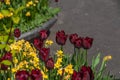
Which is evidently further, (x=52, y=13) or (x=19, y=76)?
(x=52, y=13)

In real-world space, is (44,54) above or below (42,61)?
above

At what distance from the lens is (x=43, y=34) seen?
132 inches

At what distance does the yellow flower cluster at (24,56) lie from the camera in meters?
3.17

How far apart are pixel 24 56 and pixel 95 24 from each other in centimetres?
340

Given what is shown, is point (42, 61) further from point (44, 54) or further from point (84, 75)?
point (84, 75)

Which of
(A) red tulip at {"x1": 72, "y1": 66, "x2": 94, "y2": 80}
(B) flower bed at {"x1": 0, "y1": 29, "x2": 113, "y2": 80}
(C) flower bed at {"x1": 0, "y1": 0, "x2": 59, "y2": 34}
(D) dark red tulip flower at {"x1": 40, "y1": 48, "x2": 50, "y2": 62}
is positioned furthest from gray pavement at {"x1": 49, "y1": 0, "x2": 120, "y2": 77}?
(A) red tulip at {"x1": 72, "y1": 66, "x2": 94, "y2": 80}

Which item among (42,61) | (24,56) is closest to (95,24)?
(24,56)

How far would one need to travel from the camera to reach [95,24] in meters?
6.85

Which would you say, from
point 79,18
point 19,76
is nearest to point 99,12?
point 79,18

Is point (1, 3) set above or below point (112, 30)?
above

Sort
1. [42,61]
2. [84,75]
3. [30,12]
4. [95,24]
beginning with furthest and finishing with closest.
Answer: [95,24]
[30,12]
[42,61]
[84,75]

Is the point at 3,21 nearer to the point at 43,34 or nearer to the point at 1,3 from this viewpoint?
the point at 1,3

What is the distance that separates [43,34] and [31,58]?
0.26 meters

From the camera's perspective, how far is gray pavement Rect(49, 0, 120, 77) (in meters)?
5.88
